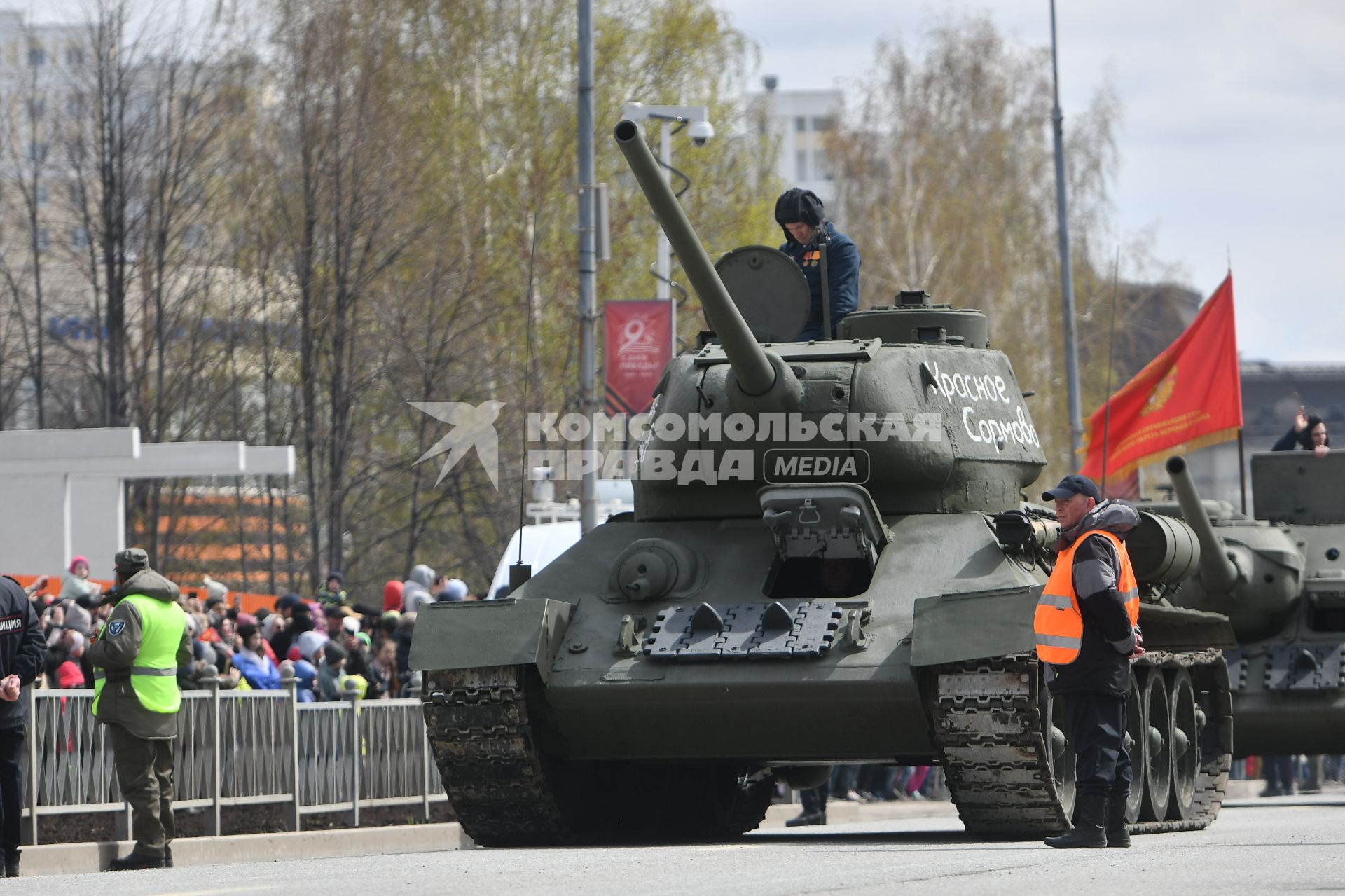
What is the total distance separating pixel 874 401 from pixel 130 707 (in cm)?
454

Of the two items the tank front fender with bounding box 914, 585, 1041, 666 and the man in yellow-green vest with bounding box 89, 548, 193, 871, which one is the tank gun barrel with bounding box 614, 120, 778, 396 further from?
the man in yellow-green vest with bounding box 89, 548, 193, 871

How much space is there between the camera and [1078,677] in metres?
11.3

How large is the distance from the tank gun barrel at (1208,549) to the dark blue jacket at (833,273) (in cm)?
359

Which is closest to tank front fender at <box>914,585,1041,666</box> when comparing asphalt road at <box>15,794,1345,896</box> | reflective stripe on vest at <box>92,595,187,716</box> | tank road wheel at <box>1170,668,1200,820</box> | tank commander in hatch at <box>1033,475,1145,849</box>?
tank commander in hatch at <box>1033,475,1145,849</box>

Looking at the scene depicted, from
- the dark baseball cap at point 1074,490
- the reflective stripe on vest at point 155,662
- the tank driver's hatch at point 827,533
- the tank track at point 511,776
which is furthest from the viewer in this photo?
the reflective stripe on vest at point 155,662

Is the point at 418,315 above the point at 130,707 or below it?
above

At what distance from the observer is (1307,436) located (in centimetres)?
2033

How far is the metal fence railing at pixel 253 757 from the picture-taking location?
44.4 ft

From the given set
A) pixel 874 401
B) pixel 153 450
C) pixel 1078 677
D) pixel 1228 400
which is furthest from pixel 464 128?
pixel 1078 677

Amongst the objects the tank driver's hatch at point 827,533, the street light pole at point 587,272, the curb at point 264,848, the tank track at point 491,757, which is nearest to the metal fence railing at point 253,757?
the curb at point 264,848

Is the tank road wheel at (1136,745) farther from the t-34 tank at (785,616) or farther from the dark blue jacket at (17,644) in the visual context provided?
the dark blue jacket at (17,644)

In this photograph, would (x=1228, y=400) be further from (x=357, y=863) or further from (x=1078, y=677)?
(x=357, y=863)

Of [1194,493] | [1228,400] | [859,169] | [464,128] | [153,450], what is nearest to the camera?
[1194,493]

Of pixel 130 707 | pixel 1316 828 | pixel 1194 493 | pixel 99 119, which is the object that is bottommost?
pixel 1316 828
